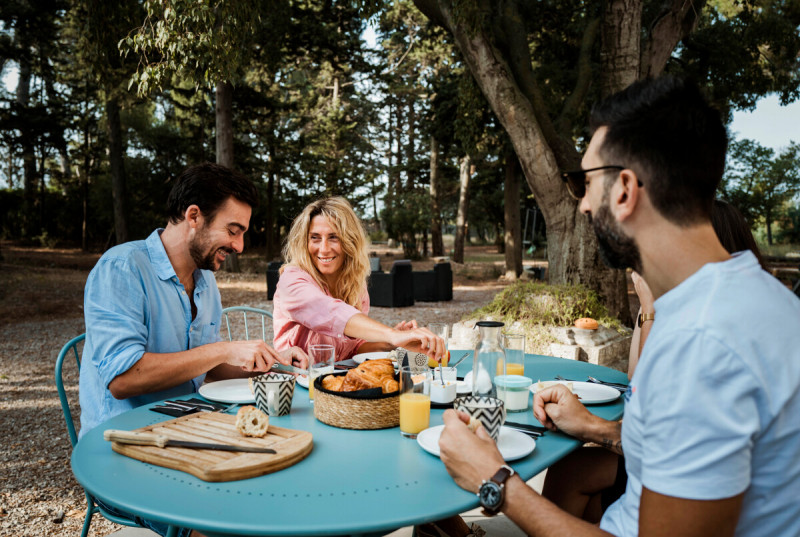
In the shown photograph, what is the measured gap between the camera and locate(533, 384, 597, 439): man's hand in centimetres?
190

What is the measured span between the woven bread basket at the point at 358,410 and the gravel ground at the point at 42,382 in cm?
237

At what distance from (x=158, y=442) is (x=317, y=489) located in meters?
0.52

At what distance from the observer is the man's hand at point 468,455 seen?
1.43m

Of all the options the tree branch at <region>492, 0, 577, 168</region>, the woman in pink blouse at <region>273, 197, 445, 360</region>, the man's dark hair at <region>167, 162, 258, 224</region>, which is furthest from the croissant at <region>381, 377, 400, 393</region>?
the tree branch at <region>492, 0, 577, 168</region>

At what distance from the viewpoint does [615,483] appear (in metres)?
2.31

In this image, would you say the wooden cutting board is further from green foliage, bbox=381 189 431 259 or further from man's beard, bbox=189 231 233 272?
green foliage, bbox=381 189 431 259

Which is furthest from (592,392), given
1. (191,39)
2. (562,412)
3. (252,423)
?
(191,39)

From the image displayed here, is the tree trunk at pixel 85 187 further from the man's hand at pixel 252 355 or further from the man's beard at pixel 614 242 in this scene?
the man's beard at pixel 614 242

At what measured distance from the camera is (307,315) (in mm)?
3137

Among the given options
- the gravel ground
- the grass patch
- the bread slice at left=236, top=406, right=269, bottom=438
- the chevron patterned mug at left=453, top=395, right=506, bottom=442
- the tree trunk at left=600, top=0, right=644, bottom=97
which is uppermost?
the tree trunk at left=600, top=0, right=644, bottom=97

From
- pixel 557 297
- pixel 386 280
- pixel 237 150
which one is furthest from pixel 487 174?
pixel 557 297

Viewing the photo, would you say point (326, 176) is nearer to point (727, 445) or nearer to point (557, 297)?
point (557, 297)

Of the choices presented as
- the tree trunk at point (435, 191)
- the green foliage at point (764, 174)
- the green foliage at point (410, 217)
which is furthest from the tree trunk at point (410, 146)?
the green foliage at point (764, 174)

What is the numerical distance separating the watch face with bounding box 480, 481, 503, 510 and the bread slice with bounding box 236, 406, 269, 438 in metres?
0.68
